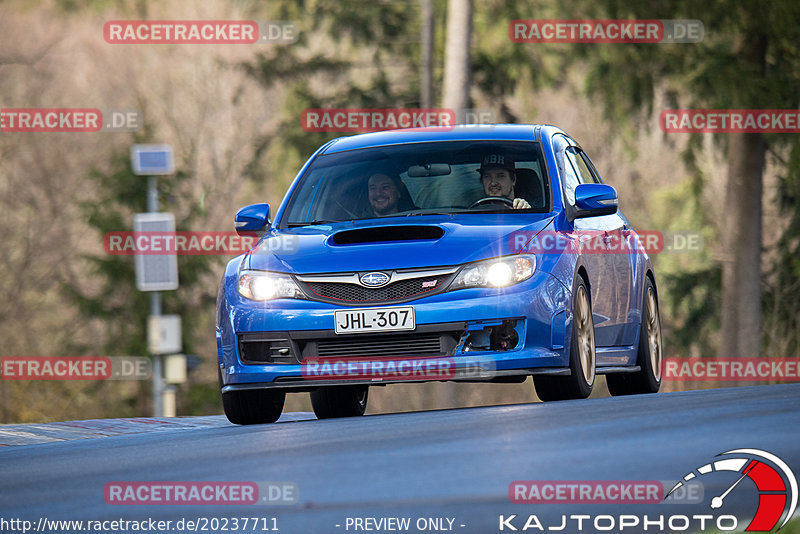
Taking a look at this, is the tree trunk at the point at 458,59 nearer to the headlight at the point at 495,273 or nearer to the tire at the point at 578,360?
the tire at the point at 578,360

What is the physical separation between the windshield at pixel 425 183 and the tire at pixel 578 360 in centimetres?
78

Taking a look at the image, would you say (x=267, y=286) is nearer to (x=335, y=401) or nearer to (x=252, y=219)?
(x=252, y=219)

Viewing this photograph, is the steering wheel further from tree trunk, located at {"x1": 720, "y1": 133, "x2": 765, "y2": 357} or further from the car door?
tree trunk, located at {"x1": 720, "y1": 133, "x2": 765, "y2": 357}

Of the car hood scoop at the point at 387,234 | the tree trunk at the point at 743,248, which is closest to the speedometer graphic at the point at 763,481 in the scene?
the car hood scoop at the point at 387,234

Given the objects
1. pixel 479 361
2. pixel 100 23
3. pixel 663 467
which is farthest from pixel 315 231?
pixel 100 23

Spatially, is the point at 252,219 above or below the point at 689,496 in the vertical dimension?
above

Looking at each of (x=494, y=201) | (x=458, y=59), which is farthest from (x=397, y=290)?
(x=458, y=59)

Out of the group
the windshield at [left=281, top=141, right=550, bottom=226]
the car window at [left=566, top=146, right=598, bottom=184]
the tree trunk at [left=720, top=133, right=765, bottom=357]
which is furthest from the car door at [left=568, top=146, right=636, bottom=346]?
the tree trunk at [left=720, top=133, right=765, bottom=357]

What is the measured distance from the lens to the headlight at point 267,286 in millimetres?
9219

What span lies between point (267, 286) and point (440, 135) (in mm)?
2136

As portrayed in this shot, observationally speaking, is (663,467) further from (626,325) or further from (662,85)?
(662,85)

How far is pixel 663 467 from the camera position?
6.00 m

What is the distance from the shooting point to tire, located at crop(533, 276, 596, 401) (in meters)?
9.34

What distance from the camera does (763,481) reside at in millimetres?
5770
